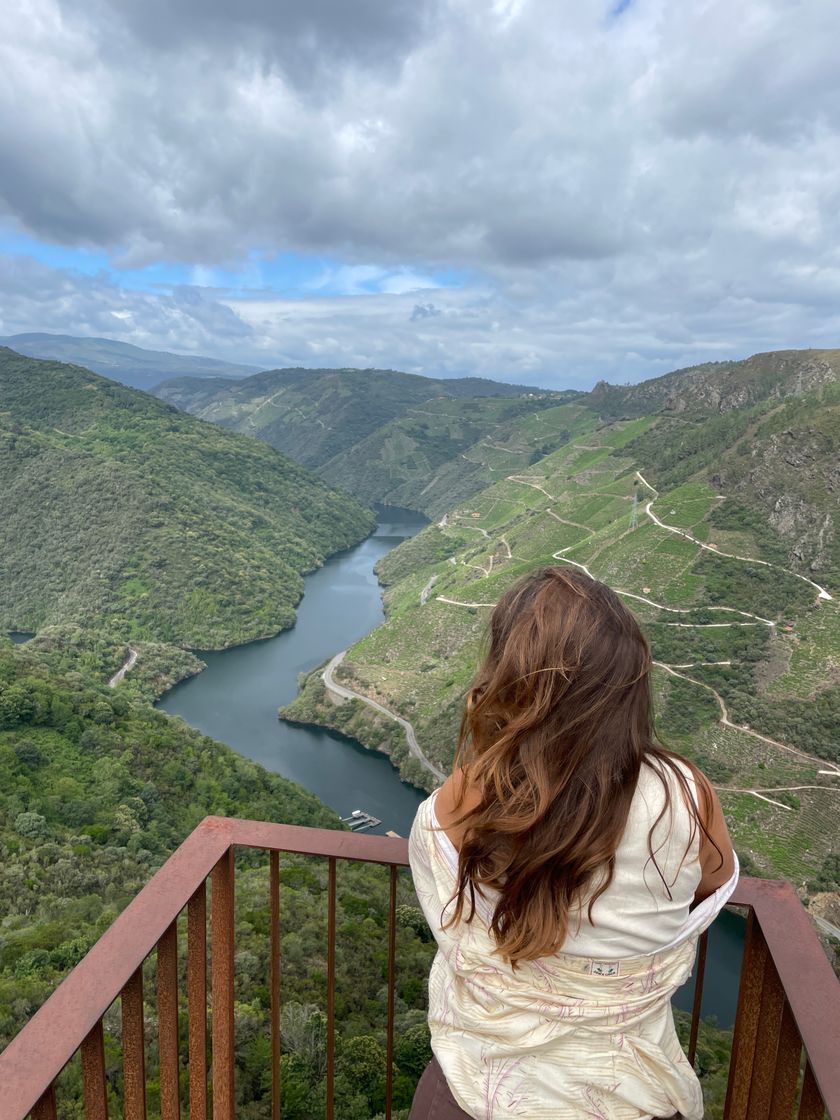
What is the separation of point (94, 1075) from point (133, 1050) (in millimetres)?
166

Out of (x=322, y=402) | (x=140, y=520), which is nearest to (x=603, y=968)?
(x=140, y=520)

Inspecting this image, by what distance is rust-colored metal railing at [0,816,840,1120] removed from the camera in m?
1.22

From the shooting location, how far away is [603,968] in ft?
4.10

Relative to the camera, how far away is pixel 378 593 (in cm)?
5784

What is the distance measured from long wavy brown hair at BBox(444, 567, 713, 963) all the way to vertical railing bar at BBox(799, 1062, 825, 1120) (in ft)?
1.79

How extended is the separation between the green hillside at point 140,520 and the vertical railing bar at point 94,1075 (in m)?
46.4

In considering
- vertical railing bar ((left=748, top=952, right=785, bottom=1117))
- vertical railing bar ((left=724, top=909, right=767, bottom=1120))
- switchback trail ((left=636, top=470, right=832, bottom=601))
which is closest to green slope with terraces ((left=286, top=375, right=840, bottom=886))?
switchback trail ((left=636, top=470, right=832, bottom=601))

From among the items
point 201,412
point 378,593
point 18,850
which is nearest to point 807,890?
point 18,850

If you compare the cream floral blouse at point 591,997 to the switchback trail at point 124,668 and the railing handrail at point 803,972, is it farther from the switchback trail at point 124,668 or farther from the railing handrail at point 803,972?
the switchback trail at point 124,668

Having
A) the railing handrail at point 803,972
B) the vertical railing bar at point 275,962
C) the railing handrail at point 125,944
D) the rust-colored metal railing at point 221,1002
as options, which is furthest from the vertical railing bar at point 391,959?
the railing handrail at point 803,972

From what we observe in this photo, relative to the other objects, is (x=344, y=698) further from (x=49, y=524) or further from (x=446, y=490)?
(x=446, y=490)

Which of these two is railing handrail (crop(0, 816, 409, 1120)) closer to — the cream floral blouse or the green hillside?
the cream floral blouse

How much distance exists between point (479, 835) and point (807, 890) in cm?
2328

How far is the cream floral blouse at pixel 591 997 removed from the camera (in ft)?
4.02
